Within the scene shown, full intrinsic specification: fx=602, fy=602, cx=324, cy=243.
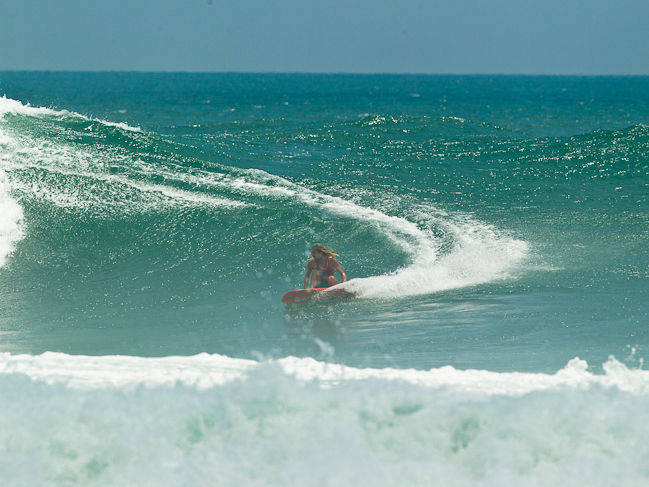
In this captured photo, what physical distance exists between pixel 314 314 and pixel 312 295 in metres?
0.51

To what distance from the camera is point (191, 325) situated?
738 cm

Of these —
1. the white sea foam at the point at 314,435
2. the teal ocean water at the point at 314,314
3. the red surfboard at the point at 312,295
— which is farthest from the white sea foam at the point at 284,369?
the red surfboard at the point at 312,295

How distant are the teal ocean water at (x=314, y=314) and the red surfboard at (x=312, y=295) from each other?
0.43ft

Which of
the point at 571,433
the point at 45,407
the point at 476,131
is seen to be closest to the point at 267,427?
the point at 45,407

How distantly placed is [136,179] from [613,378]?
11.5 meters

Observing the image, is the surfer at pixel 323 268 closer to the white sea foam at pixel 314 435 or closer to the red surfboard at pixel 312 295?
the red surfboard at pixel 312 295

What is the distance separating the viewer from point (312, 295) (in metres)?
8.20

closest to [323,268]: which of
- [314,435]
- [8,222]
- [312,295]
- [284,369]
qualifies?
[312,295]

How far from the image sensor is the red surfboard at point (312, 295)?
8188 mm

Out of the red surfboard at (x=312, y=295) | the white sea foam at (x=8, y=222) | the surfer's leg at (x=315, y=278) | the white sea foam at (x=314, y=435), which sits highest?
the white sea foam at (x=8, y=222)

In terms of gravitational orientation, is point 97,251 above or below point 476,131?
below

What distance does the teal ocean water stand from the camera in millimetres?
3658

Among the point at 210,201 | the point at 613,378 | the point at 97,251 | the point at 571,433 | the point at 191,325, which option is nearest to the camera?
the point at 571,433

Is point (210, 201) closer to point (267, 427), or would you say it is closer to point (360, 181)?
point (360, 181)
